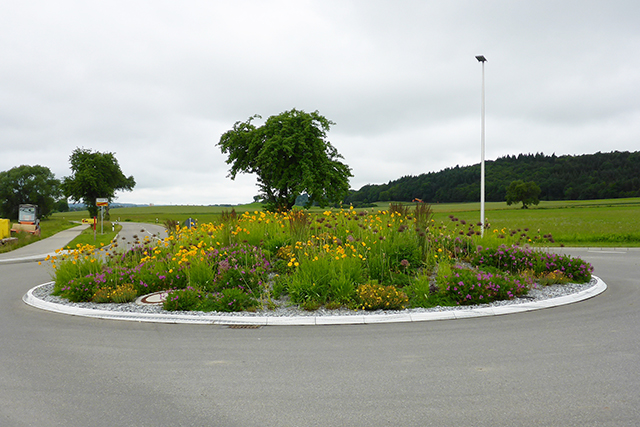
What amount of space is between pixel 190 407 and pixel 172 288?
230 inches

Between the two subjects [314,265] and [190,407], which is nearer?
[190,407]

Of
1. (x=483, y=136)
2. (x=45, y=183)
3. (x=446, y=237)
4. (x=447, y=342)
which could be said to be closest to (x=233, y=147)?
(x=483, y=136)

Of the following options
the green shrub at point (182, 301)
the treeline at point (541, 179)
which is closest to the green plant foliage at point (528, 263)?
the green shrub at point (182, 301)

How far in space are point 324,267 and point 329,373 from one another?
3.76 m

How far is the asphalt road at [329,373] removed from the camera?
3912 millimetres

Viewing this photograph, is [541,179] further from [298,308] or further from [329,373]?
[329,373]

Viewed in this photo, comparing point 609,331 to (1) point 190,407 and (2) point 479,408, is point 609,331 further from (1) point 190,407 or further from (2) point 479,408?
(1) point 190,407

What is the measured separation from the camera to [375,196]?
68.1 m

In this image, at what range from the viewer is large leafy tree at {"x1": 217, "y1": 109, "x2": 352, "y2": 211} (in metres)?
36.7

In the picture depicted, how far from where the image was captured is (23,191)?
269 ft

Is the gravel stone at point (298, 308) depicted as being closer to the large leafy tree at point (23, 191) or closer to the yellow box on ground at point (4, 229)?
the yellow box on ground at point (4, 229)

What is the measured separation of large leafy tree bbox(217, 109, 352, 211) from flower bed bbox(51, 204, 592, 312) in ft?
80.9

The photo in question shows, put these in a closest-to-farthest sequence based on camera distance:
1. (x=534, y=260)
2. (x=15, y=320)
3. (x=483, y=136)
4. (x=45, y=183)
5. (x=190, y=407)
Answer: (x=190, y=407) → (x=15, y=320) → (x=534, y=260) → (x=483, y=136) → (x=45, y=183)

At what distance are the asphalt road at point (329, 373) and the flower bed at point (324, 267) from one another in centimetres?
111
